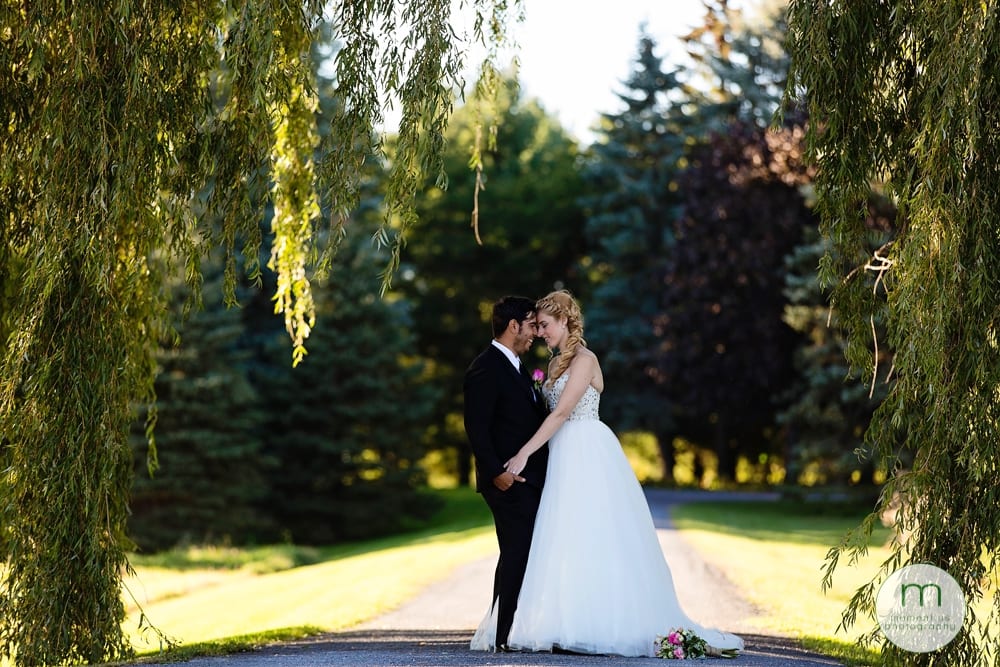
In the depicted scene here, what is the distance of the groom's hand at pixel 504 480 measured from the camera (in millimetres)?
7145

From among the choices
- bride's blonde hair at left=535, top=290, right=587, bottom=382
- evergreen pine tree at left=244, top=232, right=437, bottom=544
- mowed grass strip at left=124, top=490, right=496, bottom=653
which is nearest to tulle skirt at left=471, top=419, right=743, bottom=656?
bride's blonde hair at left=535, top=290, right=587, bottom=382

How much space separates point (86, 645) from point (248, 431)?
21.2 metres

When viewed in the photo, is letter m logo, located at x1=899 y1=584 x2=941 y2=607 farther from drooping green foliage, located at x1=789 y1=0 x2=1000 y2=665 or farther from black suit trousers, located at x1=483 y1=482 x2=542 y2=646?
black suit trousers, located at x1=483 y1=482 x2=542 y2=646

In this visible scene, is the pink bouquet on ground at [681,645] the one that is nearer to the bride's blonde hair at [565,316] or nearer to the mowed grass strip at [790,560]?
the mowed grass strip at [790,560]

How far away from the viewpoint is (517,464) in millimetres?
7242

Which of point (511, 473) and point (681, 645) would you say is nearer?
point (681, 645)

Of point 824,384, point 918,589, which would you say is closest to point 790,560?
point 824,384

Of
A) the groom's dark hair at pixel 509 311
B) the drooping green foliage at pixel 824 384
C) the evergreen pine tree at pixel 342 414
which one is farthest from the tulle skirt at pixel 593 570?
the evergreen pine tree at pixel 342 414

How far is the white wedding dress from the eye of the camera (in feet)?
22.7

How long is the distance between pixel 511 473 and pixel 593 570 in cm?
80

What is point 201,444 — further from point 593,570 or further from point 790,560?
point 593,570

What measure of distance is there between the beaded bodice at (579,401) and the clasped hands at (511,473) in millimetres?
548

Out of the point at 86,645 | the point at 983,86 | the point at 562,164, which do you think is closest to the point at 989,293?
the point at 983,86

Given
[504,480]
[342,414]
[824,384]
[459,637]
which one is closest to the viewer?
[504,480]
